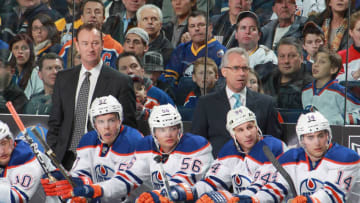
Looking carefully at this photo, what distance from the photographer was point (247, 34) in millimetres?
5480

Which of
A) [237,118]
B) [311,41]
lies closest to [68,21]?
[311,41]

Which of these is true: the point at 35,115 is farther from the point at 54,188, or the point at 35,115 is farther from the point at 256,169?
the point at 256,169

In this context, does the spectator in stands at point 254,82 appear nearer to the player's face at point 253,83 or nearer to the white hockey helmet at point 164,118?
the player's face at point 253,83

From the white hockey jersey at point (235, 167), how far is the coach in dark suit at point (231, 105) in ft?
0.97

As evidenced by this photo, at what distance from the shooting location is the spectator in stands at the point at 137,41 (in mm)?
5816

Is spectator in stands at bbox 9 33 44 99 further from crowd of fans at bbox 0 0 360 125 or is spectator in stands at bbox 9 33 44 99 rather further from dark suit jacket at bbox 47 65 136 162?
dark suit jacket at bbox 47 65 136 162

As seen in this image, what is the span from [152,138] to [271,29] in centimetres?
143

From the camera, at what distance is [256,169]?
4.39 meters

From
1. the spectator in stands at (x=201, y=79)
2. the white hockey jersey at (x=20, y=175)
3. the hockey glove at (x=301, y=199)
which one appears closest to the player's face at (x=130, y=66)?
the spectator in stands at (x=201, y=79)

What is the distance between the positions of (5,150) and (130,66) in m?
1.58

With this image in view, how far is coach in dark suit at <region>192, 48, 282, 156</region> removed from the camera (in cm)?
481

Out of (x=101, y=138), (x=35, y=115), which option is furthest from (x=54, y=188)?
(x=35, y=115)

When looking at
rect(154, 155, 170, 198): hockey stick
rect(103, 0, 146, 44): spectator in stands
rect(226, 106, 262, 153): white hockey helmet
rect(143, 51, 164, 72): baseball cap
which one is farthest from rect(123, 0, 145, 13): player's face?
rect(154, 155, 170, 198): hockey stick

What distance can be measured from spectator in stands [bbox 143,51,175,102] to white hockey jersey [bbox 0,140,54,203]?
56.8 inches
